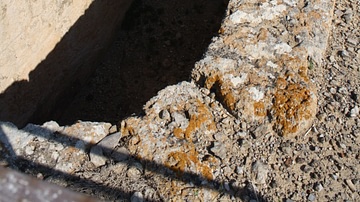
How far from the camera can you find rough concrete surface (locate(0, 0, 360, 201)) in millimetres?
2926

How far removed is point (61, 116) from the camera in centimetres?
525

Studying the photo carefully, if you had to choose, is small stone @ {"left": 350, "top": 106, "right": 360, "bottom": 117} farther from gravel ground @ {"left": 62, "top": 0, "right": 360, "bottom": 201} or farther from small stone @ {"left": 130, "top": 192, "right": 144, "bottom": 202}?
small stone @ {"left": 130, "top": 192, "right": 144, "bottom": 202}

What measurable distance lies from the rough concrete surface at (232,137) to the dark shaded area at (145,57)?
187cm

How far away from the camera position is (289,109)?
3172mm

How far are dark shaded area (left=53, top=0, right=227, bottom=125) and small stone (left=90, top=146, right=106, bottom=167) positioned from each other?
7.19 ft

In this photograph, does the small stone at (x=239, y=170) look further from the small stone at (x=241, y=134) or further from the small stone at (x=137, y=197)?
the small stone at (x=137, y=197)

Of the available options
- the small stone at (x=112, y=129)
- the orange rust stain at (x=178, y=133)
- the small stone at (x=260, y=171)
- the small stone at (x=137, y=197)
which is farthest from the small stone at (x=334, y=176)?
the small stone at (x=112, y=129)

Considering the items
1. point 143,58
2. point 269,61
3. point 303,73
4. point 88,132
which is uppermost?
point 88,132

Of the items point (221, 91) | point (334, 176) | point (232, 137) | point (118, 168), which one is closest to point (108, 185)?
point (118, 168)

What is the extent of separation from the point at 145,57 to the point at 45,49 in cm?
144

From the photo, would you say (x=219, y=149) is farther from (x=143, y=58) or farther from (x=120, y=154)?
(x=143, y=58)

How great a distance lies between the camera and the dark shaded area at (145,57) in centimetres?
541

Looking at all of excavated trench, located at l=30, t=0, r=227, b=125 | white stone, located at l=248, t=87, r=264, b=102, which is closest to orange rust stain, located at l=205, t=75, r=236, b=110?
white stone, located at l=248, t=87, r=264, b=102

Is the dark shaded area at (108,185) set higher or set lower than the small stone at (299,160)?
higher
